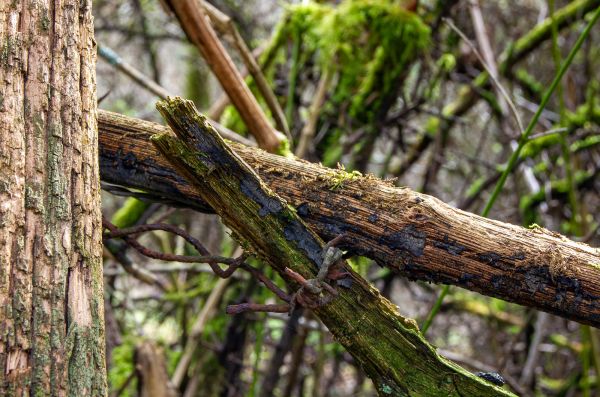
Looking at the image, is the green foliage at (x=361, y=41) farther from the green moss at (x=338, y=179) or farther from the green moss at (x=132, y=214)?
the green moss at (x=338, y=179)

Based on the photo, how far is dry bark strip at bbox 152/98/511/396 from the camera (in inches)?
34.4

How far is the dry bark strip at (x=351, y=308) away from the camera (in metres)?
0.87

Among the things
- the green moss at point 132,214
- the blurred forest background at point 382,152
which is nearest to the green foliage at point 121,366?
the blurred forest background at point 382,152

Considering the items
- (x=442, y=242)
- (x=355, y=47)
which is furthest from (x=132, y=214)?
(x=442, y=242)

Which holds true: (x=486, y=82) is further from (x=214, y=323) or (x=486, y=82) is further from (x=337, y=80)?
(x=214, y=323)

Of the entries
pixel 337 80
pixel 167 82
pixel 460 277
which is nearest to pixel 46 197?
pixel 460 277

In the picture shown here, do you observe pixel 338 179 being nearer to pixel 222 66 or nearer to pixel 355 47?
pixel 222 66

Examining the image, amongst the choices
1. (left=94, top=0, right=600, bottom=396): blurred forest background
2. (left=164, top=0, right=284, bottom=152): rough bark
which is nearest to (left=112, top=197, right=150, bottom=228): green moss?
(left=94, top=0, right=600, bottom=396): blurred forest background

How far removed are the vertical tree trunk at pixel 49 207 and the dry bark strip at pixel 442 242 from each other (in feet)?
0.95

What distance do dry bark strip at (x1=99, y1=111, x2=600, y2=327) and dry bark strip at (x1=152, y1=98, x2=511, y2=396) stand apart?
0.05 metres

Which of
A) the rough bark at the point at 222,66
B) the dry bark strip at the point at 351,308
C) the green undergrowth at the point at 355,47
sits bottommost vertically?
the dry bark strip at the point at 351,308

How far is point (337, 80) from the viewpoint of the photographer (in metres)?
2.48

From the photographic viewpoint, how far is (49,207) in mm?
767

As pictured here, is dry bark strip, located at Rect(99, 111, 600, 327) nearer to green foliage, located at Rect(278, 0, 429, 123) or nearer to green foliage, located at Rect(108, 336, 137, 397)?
green foliage, located at Rect(278, 0, 429, 123)
